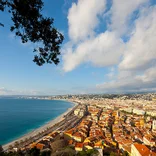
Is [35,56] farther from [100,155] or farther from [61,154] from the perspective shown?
[100,155]

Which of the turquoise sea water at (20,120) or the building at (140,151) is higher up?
the turquoise sea water at (20,120)

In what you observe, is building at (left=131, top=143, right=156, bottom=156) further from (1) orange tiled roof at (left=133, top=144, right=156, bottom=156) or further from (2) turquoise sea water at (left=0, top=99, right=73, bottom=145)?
(2) turquoise sea water at (left=0, top=99, right=73, bottom=145)

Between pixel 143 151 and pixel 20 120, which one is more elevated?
pixel 20 120

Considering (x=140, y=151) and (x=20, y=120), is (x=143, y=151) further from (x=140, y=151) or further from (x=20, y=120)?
(x=20, y=120)

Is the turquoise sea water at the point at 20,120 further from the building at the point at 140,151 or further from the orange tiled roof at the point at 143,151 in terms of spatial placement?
the orange tiled roof at the point at 143,151

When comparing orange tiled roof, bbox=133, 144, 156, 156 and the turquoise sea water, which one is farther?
the turquoise sea water

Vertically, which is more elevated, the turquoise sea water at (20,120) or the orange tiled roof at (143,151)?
the turquoise sea water at (20,120)

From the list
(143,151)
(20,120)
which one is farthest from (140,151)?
(20,120)

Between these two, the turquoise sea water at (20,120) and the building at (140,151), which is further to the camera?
the turquoise sea water at (20,120)

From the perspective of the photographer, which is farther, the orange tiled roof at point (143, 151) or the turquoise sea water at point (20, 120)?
the turquoise sea water at point (20, 120)

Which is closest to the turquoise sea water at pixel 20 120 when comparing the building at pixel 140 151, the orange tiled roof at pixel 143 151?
the building at pixel 140 151

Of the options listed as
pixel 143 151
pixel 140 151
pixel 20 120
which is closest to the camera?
pixel 140 151

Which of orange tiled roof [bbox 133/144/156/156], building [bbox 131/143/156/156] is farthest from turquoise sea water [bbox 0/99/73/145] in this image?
orange tiled roof [bbox 133/144/156/156]
